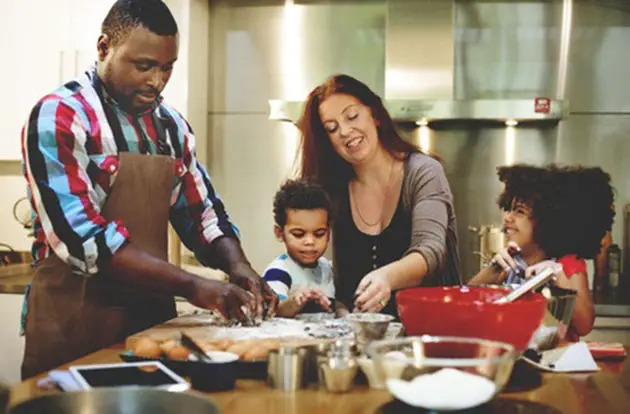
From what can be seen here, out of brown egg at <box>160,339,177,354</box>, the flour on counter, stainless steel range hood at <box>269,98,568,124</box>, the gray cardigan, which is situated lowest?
the flour on counter

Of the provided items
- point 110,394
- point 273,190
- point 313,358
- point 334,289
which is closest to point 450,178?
point 273,190

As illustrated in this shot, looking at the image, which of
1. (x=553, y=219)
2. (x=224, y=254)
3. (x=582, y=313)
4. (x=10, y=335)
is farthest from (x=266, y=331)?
(x=10, y=335)

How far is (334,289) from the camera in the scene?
2354 millimetres

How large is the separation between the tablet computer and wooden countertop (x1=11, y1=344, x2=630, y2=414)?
0.07m

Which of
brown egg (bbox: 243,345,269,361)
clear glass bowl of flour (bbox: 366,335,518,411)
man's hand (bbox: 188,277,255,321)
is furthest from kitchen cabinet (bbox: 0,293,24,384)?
clear glass bowl of flour (bbox: 366,335,518,411)

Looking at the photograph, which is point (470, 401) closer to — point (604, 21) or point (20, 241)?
point (604, 21)

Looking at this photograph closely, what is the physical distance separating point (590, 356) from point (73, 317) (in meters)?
1.15

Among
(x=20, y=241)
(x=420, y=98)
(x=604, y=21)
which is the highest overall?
(x=604, y=21)

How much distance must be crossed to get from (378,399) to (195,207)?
3.47ft

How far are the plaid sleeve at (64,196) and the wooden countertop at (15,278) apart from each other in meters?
1.71

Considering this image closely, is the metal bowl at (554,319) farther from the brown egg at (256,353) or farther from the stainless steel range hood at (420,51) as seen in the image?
the stainless steel range hood at (420,51)

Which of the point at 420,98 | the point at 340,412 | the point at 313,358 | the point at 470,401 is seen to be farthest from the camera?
the point at 420,98

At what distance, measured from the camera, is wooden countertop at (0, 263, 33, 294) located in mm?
3301

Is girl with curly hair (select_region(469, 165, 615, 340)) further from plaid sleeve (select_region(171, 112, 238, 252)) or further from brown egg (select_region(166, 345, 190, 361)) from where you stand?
brown egg (select_region(166, 345, 190, 361))
